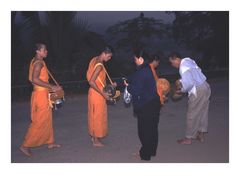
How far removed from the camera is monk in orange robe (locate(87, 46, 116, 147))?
767 centimetres

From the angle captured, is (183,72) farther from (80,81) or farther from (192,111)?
(80,81)

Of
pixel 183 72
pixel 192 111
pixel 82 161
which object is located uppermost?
pixel 183 72

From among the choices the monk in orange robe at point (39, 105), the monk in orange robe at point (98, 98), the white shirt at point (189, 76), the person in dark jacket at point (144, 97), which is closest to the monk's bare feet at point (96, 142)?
the monk in orange robe at point (98, 98)

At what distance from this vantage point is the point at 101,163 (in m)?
6.85

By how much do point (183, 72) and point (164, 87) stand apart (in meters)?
0.50

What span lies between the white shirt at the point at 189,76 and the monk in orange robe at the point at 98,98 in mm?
1206

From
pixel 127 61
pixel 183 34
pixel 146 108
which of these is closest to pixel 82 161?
pixel 146 108

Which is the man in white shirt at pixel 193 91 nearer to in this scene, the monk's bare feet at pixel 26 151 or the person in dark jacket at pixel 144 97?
the person in dark jacket at pixel 144 97

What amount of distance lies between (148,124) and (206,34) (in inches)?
568

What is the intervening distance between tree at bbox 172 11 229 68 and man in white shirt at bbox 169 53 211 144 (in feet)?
40.0

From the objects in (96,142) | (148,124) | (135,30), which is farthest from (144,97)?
(135,30)

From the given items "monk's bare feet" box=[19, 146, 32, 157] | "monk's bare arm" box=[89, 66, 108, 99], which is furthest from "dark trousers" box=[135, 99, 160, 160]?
"monk's bare feet" box=[19, 146, 32, 157]

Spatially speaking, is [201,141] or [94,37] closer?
[201,141]

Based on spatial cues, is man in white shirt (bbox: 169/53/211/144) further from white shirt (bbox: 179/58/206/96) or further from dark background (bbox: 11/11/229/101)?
dark background (bbox: 11/11/229/101)
